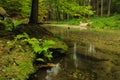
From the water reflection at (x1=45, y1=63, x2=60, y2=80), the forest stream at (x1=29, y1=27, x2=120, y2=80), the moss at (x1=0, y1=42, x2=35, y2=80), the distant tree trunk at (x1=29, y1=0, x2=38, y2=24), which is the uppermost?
the distant tree trunk at (x1=29, y1=0, x2=38, y2=24)

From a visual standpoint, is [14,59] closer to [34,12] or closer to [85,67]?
[85,67]

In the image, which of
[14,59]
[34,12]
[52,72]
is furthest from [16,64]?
[34,12]

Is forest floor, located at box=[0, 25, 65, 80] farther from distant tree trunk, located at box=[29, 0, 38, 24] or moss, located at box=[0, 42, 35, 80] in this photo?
→ distant tree trunk, located at box=[29, 0, 38, 24]

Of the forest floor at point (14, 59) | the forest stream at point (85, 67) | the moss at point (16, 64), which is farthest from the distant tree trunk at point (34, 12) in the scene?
the moss at point (16, 64)

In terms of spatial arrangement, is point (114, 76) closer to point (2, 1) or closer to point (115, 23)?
point (2, 1)

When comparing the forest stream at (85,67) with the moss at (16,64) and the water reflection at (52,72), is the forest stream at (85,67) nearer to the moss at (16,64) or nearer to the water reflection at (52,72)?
the water reflection at (52,72)

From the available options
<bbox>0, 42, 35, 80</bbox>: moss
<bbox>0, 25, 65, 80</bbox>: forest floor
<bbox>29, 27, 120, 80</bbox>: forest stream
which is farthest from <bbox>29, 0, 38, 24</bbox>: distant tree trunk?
<bbox>0, 42, 35, 80</bbox>: moss

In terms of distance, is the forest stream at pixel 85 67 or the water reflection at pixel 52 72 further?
the forest stream at pixel 85 67

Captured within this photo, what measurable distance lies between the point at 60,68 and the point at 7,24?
581 cm

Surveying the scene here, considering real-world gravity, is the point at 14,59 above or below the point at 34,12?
below

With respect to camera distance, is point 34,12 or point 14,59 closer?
point 14,59

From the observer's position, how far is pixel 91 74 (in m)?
9.59

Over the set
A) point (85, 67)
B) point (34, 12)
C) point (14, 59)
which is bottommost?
point (85, 67)

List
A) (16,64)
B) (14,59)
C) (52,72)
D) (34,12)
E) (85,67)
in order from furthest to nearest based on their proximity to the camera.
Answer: (34,12), (85,67), (52,72), (14,59), (16,64)
